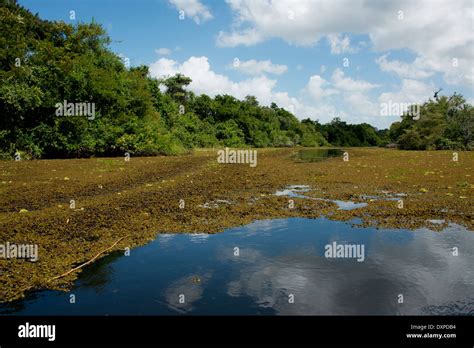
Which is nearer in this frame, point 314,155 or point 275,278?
point 275,278

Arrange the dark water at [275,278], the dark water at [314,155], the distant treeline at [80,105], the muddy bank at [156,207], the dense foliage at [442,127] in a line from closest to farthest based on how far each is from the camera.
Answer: the dark water at [275,278], the muddy bank at [156,207], the distant treeline at [80,105], the dark water at [314,155], the dense foliage at [442,127]

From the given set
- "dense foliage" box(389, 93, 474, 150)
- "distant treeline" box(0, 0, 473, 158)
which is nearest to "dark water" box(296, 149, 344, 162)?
"distant treeline" box(0, 0, 473, 158)

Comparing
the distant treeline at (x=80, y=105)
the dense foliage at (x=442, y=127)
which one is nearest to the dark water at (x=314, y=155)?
the distant treeline at (x=80, y=105)

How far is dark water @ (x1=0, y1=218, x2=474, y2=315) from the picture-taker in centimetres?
486

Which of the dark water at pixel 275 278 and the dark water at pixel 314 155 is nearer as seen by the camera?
the dark water at pixel 275 278

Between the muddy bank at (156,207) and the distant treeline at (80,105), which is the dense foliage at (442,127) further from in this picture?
the muddy bank at (156,207)

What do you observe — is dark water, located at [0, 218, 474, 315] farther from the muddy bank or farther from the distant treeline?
the distant treeline

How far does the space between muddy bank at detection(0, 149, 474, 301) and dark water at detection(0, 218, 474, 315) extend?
64 centimetres

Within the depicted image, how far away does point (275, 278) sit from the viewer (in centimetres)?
584

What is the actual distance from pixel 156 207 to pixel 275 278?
5.92 m

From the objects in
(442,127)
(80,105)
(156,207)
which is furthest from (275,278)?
(442,127)

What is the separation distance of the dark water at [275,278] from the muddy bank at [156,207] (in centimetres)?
64

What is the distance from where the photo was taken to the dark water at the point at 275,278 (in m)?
4.86

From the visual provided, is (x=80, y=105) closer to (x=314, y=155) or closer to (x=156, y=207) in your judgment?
(x=156, y=207)
